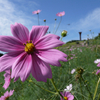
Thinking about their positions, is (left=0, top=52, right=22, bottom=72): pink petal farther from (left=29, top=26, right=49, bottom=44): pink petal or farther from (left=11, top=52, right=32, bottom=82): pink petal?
(left=29, top=26, right=49, bottom=44): pink petal

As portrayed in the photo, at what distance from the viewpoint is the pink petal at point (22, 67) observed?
0.41 m

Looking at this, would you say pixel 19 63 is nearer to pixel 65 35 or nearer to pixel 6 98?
pixel 65 35

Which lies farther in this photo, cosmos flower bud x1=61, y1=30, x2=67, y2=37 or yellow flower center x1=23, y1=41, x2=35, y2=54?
cosmos flower bud x1=61, y1=30, x2=67, y2=37

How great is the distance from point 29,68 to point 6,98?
3.80 feet

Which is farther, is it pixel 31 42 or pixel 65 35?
pixel 65 35

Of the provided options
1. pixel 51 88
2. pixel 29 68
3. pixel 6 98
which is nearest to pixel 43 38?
pixel 29 68

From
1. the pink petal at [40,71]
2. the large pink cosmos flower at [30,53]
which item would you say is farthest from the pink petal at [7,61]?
the pink petal at [40,71]

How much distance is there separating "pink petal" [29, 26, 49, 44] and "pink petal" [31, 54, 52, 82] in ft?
0.42

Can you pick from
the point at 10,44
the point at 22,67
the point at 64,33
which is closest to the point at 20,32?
the point at 10,44

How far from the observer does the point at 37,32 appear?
0.52 m

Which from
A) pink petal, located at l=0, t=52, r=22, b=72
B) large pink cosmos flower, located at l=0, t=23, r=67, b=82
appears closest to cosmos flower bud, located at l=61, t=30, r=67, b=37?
large pink cosmos flower, located at l=0, t=23, r=67, b=82

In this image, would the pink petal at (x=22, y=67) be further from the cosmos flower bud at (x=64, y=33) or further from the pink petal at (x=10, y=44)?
the cosmos flower bud at (x=64, y=33)

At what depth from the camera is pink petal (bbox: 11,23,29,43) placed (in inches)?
19.9

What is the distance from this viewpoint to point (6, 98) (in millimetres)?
1299
